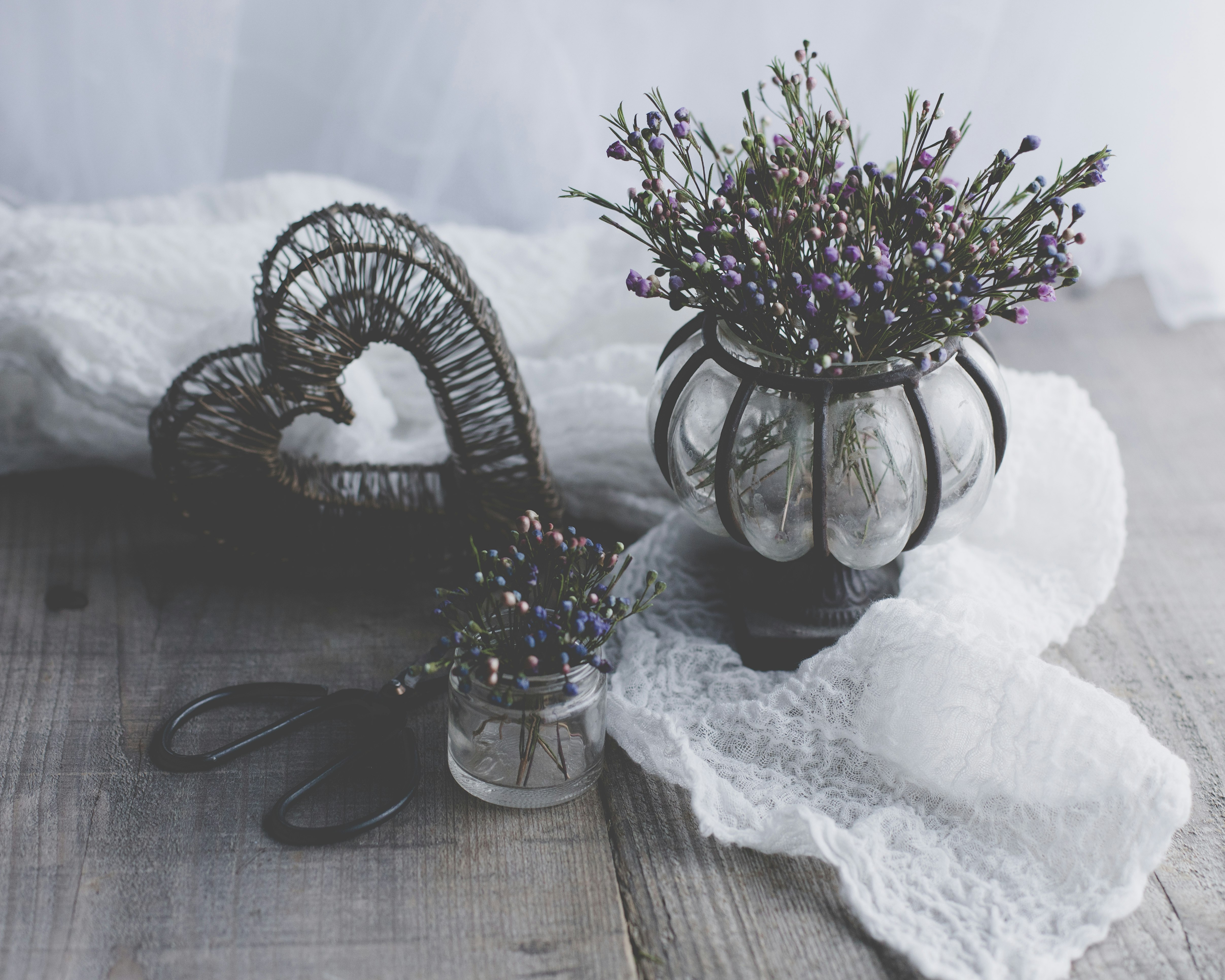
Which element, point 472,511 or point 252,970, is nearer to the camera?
point 252,970

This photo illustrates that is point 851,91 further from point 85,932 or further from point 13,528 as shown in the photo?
point 85,932

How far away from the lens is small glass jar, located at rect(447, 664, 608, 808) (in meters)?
0.73

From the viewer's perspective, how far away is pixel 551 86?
1429mm

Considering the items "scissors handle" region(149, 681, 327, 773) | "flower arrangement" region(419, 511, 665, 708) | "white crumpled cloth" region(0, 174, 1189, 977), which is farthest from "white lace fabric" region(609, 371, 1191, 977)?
"scissors handle" region(149, 681, 327, 773)

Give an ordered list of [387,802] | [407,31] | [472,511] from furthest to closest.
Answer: [407,31] < [472,511] < [387,802]

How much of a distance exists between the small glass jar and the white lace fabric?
48mm

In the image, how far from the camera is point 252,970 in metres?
0.65

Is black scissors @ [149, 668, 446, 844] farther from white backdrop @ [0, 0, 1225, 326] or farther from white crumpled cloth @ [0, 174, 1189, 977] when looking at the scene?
white backdrop @ [0, 0, 1225, 326]

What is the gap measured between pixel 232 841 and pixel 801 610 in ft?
1.43

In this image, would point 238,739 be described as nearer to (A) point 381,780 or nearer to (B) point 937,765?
(A) point 381,780

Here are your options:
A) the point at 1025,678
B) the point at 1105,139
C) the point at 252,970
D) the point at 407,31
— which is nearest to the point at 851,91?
the point at 1105,139

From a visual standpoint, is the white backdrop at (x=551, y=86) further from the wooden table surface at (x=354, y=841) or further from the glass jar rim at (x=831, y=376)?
the glass jar rim at (x=831, y=376)

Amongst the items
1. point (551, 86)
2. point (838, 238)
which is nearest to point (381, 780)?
point (838, 238)

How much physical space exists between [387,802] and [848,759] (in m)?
0.31
